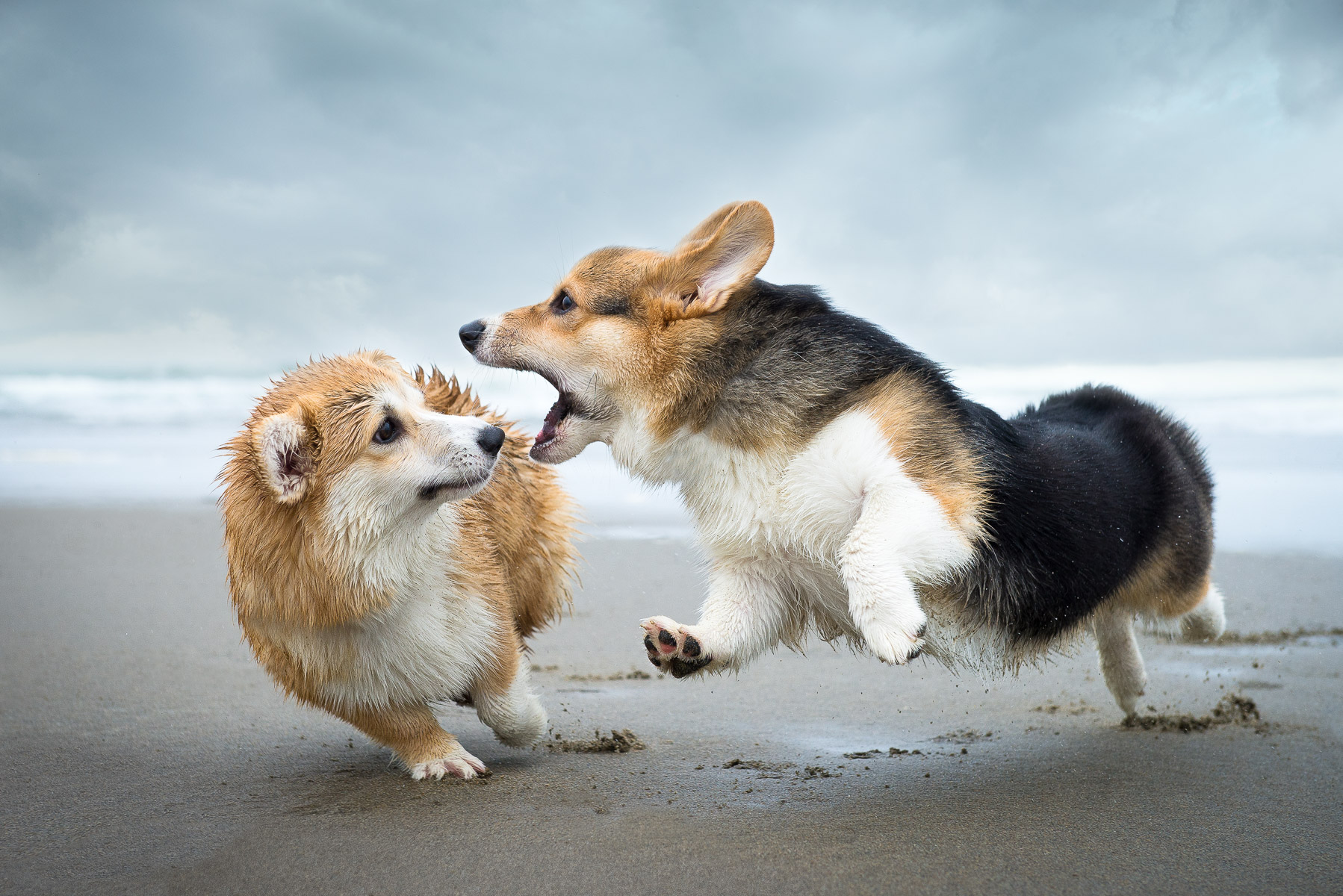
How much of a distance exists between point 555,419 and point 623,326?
451mm

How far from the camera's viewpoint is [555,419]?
3785 mm

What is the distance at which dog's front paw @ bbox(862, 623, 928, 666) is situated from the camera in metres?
2.86

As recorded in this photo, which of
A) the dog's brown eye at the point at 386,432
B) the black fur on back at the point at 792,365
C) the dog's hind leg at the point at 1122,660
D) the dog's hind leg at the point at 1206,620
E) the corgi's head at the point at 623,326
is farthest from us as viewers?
the dog's hind leg at the point at 1206,620

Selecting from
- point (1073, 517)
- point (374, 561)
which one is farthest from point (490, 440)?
point (1073, 517)

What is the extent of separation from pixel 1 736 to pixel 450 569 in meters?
2.13

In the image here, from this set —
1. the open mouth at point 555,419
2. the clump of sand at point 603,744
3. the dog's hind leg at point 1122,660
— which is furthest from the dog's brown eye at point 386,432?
the dog's hind leg at point 1122,660

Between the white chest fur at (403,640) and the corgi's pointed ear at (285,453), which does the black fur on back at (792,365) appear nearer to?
the white chest fur at (403,640)

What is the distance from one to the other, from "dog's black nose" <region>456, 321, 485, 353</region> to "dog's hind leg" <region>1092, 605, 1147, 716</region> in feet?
9.63

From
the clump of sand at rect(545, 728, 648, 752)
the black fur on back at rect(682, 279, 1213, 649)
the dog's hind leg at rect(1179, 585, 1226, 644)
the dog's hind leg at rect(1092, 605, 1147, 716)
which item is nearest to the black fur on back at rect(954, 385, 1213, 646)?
the black fur on back at rect(682, 279, 1213, 649)

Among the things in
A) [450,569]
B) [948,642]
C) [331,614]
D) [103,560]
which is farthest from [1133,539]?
[103,560]

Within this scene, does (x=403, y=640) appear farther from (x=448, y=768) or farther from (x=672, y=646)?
(x=672, y=646)

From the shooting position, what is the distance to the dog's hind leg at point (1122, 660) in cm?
472

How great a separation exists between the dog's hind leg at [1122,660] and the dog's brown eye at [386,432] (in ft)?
10.1

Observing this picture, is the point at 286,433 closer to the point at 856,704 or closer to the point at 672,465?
the point at 672,465
